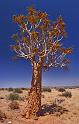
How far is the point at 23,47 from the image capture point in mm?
21859

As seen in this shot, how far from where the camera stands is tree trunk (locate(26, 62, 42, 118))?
21.3m

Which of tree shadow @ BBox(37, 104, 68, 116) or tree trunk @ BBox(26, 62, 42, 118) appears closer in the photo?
tree trunk @ BBox(26, 62, 42, 118)

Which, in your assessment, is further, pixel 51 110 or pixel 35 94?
pixel 51 110

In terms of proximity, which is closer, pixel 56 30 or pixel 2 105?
pixel 56 30

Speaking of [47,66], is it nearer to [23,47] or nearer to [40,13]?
[23,47]

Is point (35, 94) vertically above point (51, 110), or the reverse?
point (35, 94)

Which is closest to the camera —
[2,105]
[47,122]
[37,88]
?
[47,122]

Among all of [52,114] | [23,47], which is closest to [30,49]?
[23,47]

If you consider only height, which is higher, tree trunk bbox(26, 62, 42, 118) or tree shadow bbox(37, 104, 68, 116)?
tree trunk bbox(26, 62, 42, 118)

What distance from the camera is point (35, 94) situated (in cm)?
2155

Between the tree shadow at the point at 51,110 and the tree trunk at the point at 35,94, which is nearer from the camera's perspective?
the tree trunk at the point at 35,94

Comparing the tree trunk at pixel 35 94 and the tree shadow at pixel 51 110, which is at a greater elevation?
the tree trunk at pixel 35 94

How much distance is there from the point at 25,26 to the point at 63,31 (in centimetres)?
239

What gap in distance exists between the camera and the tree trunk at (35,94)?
21328 millimetres
